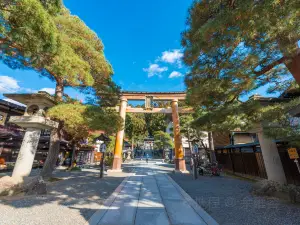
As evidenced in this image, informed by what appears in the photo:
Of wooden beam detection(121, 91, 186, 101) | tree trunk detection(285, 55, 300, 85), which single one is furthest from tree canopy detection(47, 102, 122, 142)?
wooden beam detection(121, 91, 186, 101)

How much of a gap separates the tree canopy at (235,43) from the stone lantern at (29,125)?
5.87 meters

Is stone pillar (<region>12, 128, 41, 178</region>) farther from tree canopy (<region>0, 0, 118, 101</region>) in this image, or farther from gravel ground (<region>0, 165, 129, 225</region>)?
tree canopy (<region>0, 0, 118, 101</region>)

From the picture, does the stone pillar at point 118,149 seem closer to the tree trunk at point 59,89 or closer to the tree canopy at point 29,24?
the tree trunk at point 59,89

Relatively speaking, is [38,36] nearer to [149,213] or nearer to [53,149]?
[149,213]

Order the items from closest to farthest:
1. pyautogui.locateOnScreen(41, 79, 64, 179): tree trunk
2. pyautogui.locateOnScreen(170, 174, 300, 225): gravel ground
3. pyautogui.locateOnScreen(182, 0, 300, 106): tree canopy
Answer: pyautogui.locateOnScreen(182, 0, 300, 106): tree canopy
pyautogui.locateOnScreen(170, 174, 300, 225): gravel ground
pyautogui.locateOnScreen(41, 79, 64, 179): tree trunk

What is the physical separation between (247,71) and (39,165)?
53.6 ft

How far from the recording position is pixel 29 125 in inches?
226

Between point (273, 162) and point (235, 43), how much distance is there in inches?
182

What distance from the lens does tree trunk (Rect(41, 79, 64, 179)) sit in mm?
7406

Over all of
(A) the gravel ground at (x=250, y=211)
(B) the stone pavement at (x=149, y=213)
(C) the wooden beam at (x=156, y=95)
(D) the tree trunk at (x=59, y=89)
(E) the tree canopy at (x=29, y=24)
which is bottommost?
(B) the stone pavement at (x=149, y=213)

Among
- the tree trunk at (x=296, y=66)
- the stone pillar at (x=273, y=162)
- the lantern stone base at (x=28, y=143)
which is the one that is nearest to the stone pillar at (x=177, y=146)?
the stone pillar at (x=273, y=162)

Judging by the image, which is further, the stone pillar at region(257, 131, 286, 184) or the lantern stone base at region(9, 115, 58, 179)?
the lantern stone base at region(9, 115, 58, 179)

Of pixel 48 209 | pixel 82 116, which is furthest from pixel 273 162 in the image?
pixel 82 116

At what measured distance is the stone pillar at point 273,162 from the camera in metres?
5.14
